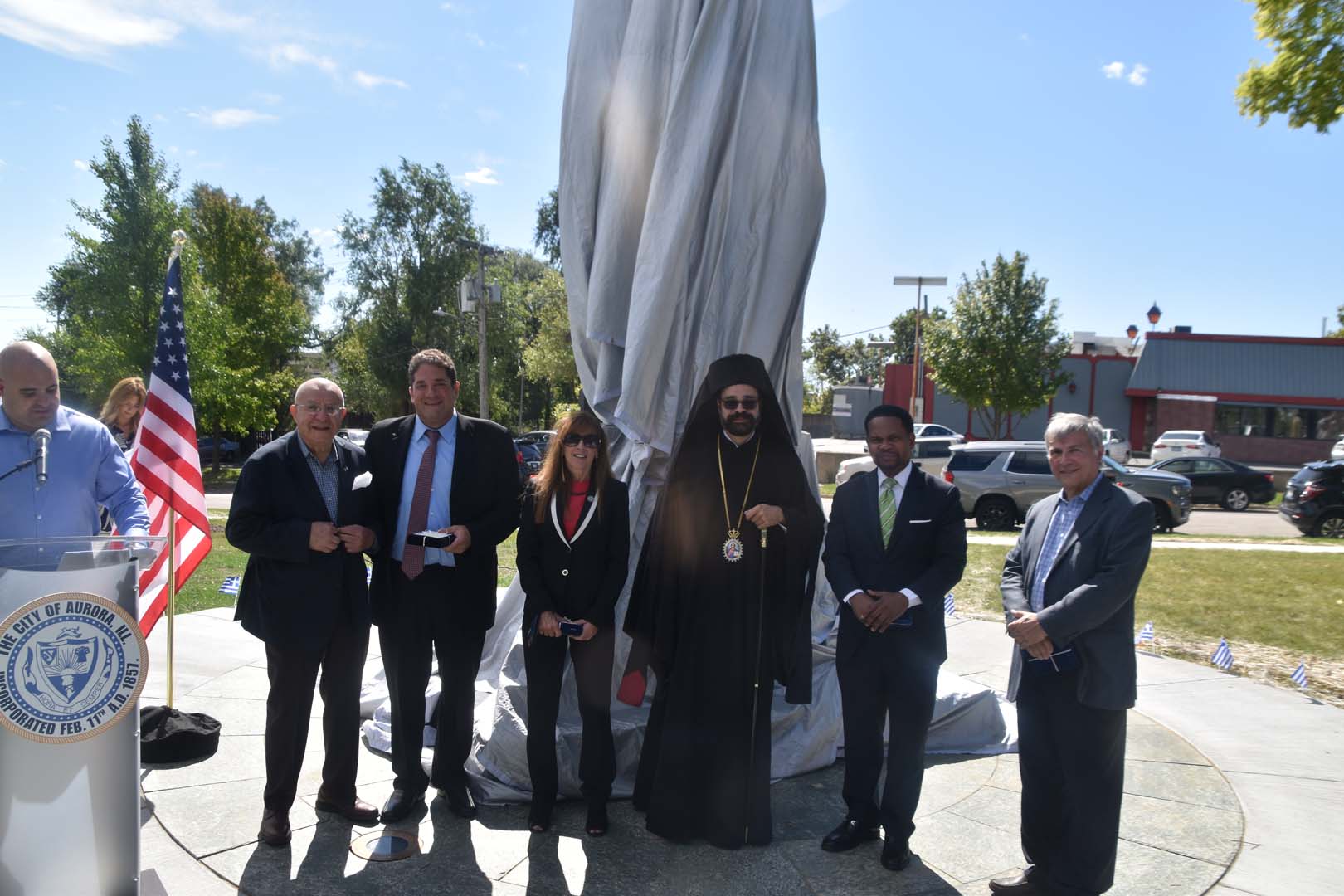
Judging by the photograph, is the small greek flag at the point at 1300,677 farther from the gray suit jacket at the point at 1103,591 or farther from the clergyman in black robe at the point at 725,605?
the clergyman in black robe at the point at 725,605

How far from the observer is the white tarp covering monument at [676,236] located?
4.22 m

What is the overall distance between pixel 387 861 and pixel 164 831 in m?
1.03

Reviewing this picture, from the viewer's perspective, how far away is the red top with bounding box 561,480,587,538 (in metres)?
3.81

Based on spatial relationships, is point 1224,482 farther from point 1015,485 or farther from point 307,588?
point 307,588

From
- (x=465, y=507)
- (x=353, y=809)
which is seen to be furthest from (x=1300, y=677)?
(x=353, y=809)

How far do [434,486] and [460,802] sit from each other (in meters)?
1.44

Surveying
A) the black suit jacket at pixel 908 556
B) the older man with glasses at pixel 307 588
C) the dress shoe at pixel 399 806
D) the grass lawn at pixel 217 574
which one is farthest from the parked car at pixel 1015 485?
the older man with glasses at pixel 307 588

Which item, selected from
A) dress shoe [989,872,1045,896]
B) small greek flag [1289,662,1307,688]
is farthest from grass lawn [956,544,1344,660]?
dress shoe [989,872,1045,896]

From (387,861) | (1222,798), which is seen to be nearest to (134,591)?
(387,861)

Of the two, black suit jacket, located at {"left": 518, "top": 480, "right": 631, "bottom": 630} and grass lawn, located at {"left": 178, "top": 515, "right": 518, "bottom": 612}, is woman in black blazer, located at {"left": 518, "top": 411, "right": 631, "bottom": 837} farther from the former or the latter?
grass lawn, located at {"left": 178, "top": 515, "right": 518, "bottom": 612}

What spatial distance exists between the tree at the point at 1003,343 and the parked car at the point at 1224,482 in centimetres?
1134

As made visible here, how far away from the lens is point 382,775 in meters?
4.30

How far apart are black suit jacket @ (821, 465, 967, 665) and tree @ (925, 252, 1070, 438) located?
3127 centimetres

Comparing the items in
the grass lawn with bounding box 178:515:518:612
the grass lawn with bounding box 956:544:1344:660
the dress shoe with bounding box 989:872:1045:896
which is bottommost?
the grass lawn with bounding box 178:515:518:612
